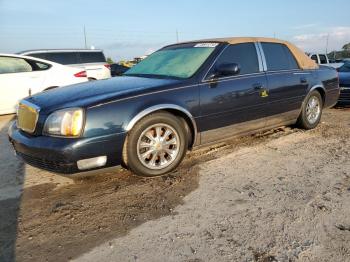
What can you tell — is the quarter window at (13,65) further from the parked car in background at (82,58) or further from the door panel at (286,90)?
the door panel at (286,90)

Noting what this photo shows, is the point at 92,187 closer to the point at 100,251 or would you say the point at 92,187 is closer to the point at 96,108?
the point at 96,108

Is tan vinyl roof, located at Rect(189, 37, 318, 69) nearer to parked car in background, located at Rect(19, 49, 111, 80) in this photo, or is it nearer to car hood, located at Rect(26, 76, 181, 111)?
car hood, located at Rect(26, 76, 181, 111)

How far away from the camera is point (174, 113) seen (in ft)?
13.8

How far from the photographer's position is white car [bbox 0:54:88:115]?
8.30 m

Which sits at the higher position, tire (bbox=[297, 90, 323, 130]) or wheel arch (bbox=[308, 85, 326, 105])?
wheel arch (bbox=[308, 85, 326, 105])

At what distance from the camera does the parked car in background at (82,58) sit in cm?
1186

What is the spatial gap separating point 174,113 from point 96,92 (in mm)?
879

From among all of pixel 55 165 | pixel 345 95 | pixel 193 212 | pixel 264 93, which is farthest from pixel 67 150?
pixel 345 95

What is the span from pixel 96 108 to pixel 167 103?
0.80 metres

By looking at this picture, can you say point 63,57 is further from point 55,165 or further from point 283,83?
point 55,165

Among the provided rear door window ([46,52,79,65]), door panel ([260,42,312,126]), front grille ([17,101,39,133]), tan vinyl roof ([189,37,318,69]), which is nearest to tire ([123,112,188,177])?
front grille ([17,101,39,133])

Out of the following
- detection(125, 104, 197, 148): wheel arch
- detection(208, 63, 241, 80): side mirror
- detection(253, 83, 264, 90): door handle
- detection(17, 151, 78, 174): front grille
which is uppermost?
detection(208, 63, 241, 80): side mirror

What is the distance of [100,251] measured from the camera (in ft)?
8.84

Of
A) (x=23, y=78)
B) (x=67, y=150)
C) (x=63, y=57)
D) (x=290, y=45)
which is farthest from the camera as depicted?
(x=63, y=57)
